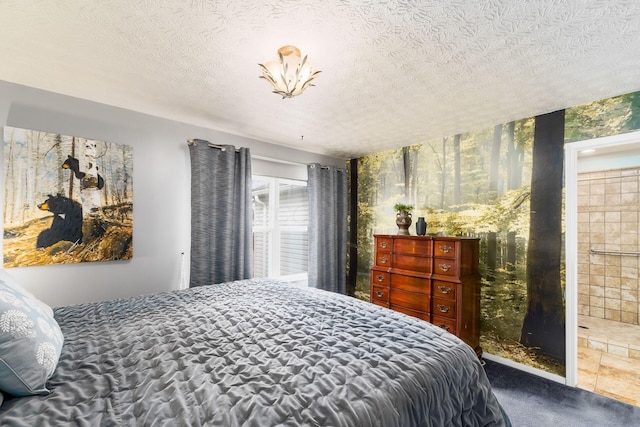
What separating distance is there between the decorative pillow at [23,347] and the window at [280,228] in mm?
2711

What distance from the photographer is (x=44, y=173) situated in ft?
7.36

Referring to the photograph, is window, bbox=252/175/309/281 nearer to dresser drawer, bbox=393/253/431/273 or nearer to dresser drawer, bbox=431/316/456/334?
dresser drawer, bbox=393/253/431/273

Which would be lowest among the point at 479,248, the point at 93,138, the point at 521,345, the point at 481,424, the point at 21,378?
the point at 521,345

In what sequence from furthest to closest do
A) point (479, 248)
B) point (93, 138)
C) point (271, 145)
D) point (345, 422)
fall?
point (271, 145) < point (479, 248) < point (93, 138) < point (345, 422)

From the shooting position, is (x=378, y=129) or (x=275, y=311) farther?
(x=378, y=129)

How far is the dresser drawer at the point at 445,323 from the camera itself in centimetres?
279

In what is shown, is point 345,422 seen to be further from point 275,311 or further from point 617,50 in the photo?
point 617,50

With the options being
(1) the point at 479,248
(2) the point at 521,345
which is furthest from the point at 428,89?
(2) the point at 521,345

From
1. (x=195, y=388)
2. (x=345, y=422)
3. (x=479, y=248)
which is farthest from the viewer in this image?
(x=479, y=248)

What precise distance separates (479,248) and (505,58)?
1.95 m

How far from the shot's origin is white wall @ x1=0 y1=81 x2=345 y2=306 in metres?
2.24

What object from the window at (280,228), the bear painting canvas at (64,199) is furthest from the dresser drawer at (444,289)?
the bear painting canvas at (64,199)

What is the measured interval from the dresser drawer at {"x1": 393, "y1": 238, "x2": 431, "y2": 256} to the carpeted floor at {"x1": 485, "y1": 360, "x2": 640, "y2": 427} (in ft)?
4.16

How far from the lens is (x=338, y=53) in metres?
1.74
